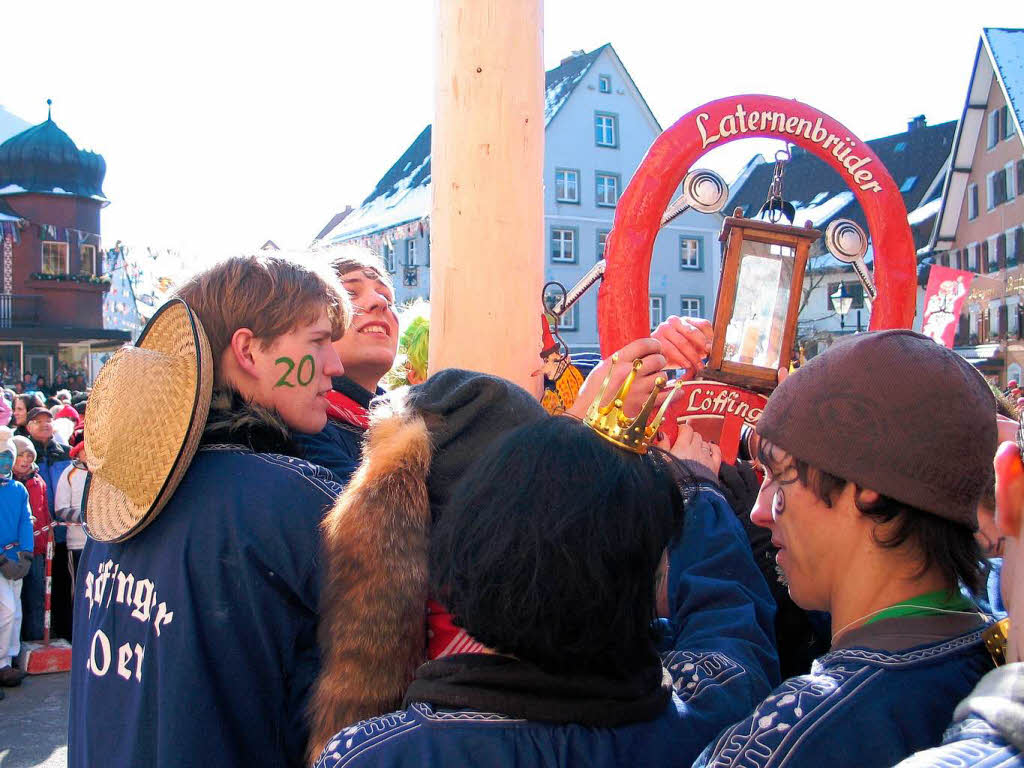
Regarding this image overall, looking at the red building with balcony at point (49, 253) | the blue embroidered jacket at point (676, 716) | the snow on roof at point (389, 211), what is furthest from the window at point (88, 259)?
the blue embroidered jacket at point (676, 716)

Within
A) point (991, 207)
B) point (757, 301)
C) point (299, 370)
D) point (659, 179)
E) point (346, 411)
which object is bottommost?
point (346, 411)

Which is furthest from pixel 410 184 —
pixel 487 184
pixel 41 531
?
pixel 487 184

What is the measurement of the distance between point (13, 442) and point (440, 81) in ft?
19.4

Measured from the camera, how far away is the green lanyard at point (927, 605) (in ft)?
4.26

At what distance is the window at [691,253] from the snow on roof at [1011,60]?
33.9ft

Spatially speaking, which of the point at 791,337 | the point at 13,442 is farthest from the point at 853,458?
the point at 13,442

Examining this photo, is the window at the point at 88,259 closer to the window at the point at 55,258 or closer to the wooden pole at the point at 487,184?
the window at the point at 55,258

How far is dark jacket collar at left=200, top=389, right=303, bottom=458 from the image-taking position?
1824 millimetres

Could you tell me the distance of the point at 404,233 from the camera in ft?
54.1

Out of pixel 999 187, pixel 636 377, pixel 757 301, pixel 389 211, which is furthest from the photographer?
pixel 389 211

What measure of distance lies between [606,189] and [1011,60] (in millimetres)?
11627

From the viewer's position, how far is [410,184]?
32.2 metres

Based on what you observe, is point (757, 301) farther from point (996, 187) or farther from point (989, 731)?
point (996, 187)

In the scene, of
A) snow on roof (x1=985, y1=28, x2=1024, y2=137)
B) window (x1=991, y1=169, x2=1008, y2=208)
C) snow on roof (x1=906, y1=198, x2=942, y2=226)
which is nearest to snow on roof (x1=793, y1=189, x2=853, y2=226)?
snow on roof (x1=906, y1=198, x2=942, y2=226)
